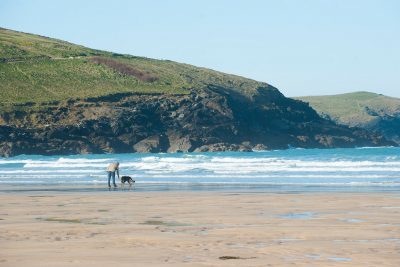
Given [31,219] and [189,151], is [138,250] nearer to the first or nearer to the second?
[31,219]

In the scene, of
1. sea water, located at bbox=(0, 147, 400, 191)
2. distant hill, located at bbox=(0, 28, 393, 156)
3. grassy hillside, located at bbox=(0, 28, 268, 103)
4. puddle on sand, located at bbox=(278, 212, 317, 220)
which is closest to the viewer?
puddle on sand, located at bbox=(278, 212, 317, 220)

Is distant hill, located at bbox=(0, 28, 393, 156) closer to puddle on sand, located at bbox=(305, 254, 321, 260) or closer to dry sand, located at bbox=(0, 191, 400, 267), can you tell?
dry sand, located at bbox=(0, 191, 400, 267)

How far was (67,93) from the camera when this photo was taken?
12106 cm

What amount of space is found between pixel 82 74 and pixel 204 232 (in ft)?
394

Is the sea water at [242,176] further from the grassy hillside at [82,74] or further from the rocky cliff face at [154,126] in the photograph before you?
the grassy hillside at [82,74]

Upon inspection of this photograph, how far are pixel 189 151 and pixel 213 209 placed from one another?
87564 millimetres

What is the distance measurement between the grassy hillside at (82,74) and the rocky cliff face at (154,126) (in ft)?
15.5

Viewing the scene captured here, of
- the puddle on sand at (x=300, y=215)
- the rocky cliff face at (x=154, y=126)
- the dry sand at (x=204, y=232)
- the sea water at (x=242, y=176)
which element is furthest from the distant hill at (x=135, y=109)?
the puddle on sand at (x=300, y=215)

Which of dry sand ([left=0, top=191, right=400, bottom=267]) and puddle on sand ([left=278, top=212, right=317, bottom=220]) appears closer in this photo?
dry sand ([left=0, top=191, right=400, bottom=267])

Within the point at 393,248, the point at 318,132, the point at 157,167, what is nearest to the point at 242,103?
the point at 318,132

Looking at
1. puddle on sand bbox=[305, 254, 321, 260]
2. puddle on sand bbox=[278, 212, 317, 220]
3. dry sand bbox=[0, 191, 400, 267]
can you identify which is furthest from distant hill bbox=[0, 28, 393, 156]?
puddle on sand bbox=[305, 254, 321, 260]

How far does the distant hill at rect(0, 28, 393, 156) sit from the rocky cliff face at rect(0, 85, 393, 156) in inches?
5.2

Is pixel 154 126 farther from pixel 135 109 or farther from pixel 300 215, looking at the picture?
pixel 300 215

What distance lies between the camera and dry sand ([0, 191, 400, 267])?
39.2ft
